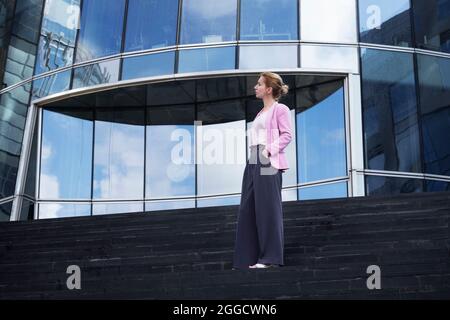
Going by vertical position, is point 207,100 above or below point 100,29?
below

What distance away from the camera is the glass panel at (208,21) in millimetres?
19844

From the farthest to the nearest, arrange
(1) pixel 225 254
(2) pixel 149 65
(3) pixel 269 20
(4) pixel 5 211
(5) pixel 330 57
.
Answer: (4) pixel 5 211, (2) pixel 149 65, (3) pixel 269 20, (5) pixel 330 57, (1) pixel 225 254

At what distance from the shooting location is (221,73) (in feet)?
63.1

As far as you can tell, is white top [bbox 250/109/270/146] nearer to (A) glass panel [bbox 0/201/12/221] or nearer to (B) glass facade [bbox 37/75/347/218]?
(B) glass facade [bbox 37/75/347/218]

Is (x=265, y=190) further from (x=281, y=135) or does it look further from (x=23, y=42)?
(x=23, y=42)

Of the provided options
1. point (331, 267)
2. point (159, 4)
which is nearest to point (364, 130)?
point (159, 4)

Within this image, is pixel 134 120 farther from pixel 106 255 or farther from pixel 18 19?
pixel 106 255

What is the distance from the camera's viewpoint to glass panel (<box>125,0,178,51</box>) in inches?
792

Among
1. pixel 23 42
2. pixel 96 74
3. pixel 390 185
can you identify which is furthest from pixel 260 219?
pixel 23 42

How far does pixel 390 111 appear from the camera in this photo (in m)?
19.1

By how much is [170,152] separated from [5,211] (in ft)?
13.1

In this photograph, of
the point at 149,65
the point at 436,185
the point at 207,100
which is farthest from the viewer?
the point at 207,100

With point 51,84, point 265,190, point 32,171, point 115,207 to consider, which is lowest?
point 265,190

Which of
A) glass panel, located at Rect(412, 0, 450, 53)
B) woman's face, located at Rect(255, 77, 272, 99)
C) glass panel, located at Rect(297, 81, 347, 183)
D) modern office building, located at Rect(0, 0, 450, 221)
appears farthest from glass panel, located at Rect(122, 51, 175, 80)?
woman's face, located at Rect(255, 77, 272, 99)
